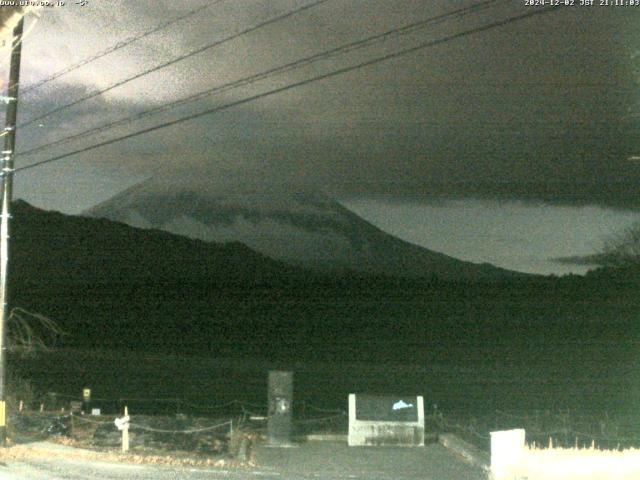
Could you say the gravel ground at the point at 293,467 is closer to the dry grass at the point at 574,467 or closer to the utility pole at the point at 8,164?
the dry grass at the point at 574,467

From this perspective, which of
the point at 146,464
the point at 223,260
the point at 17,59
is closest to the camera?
the point at 146,464

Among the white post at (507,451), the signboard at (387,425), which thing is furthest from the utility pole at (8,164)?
the white post at (507,451)

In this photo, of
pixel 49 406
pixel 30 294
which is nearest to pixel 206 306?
pixel 30 294

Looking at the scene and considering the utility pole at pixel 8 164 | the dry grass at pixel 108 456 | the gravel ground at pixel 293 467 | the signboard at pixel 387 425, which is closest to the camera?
the gravel ground at pixel 293 467

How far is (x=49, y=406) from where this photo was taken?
3331 cm

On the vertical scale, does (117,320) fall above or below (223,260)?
below

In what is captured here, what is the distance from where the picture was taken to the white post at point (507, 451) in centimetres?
1452

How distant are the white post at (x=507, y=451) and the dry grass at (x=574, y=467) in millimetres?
43

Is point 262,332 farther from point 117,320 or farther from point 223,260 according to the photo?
point 223,260

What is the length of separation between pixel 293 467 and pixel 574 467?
7.07 metres

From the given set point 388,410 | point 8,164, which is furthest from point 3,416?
point 388,410

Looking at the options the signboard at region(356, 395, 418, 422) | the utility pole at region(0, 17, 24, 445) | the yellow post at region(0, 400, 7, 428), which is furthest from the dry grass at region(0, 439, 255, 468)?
the signboard at region(356, 395, 418, 422)

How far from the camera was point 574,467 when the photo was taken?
13.9 metres

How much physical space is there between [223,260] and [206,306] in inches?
2144
